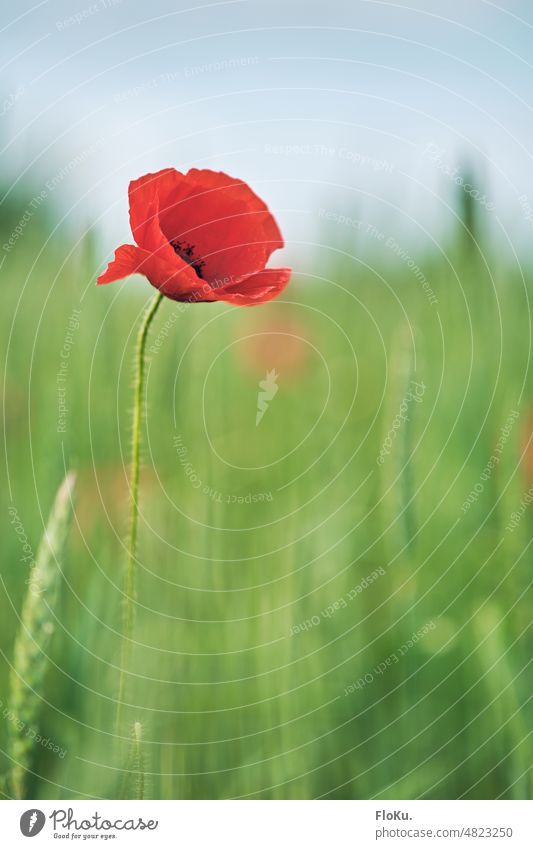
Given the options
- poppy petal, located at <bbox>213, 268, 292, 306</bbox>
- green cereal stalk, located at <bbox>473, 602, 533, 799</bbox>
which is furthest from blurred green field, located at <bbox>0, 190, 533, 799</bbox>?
poppy petal, located at <bbox>213, 268, 292, 306</bbox>

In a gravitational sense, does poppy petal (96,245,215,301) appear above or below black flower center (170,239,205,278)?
below

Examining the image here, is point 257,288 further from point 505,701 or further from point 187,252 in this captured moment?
point 505,701

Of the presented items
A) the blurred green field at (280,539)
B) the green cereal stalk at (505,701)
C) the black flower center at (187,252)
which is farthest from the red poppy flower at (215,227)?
the green cereal stalk at (505,701)

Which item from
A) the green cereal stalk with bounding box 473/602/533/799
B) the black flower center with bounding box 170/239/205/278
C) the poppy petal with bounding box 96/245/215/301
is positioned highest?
the black flower center with bounding box 170/239/205/278

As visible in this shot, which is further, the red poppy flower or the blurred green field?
the blurred green field

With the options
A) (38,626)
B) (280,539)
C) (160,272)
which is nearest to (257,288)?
(160,272)

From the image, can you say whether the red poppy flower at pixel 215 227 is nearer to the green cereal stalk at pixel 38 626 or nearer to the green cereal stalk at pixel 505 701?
the green cereal stalk at pixel 38 626

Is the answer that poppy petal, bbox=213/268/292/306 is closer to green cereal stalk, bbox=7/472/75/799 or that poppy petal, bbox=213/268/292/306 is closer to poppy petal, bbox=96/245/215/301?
poppy petal, bbox=96/245/215/301
